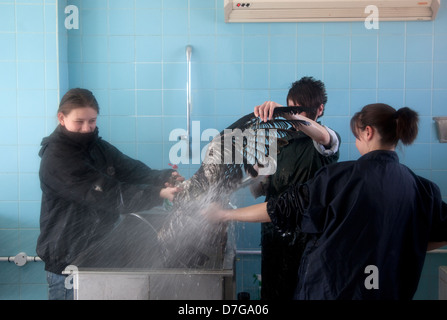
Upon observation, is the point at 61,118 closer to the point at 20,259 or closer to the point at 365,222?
the point at 20,259

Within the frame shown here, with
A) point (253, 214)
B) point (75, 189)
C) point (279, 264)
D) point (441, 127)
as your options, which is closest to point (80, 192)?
point (75, 189)

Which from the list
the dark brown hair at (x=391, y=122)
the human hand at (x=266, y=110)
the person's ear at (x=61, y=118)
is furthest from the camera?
the person's ear at (x=61, y=118)

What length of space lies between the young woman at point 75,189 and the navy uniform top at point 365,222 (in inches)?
16.8

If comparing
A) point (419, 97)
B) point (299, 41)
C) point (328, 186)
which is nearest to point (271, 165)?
point (328, 186)

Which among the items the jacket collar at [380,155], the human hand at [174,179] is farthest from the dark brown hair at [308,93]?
the human hand at [174,179]

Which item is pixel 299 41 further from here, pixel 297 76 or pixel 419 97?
pixel 419 97

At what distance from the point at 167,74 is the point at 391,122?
0.62 meters

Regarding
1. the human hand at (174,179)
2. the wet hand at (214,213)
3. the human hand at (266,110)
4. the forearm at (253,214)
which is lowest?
the wet hand at (214,213)

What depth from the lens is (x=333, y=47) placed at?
3.29ft

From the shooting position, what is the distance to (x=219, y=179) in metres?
0.91

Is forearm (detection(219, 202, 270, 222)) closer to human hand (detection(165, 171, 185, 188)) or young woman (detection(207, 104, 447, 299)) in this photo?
young woman (detection(207, 104, 447, 299))

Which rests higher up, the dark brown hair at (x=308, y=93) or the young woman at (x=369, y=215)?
the dark brown hair at (x=308, y=93)

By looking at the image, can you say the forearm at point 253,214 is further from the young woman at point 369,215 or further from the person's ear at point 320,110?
the person's ear at point 320,110

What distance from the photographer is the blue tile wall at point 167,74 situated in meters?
0.97
